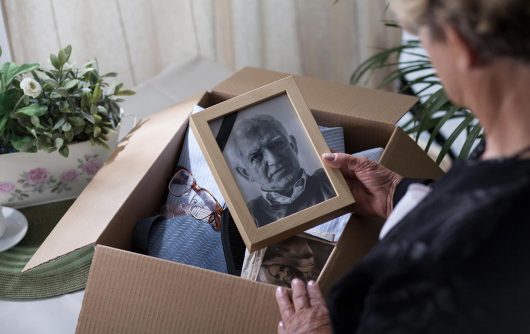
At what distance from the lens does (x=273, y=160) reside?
124cm

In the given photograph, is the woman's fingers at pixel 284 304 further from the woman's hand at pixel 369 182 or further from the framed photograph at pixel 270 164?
the woman's hand at pixel 369 182

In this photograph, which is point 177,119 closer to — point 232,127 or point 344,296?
point 232,127

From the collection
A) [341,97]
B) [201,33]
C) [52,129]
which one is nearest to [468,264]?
[341,97]

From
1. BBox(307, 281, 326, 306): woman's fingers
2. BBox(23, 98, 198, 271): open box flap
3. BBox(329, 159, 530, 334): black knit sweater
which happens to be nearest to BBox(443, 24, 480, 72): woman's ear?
BBox(329, 159, 530, 334): black knit sweater

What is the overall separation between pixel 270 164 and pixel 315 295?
27cm

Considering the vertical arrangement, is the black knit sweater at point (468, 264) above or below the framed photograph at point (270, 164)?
above

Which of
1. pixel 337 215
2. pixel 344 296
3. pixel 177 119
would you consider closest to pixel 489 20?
pixel 344 296

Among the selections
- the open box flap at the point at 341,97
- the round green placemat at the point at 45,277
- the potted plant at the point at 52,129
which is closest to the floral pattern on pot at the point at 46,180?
the potted plant at the point at 52,129

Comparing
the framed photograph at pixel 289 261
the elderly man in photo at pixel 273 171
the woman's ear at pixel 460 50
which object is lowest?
the framed photograph at pixel 289 261

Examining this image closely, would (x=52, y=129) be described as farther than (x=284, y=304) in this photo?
Yes

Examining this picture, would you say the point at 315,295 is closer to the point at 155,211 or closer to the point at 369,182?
the point at 369,182

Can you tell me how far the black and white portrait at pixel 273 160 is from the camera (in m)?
1.19

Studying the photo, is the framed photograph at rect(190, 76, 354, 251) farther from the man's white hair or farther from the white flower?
the white flower

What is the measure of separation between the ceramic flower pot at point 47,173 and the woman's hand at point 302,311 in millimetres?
570
